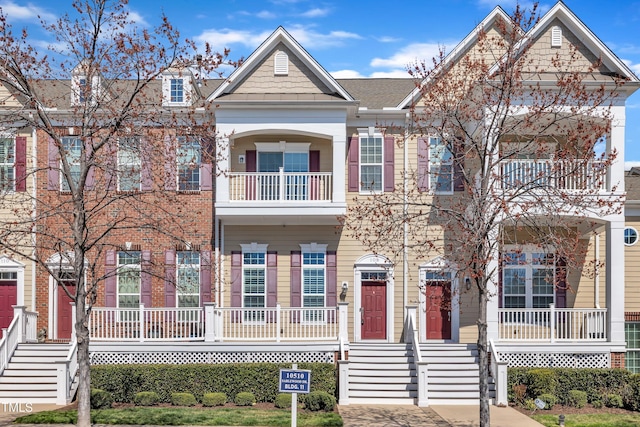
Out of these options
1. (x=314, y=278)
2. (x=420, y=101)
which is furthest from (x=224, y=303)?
(x=420, y=101)

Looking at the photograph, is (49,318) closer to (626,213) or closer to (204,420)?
(204,420)

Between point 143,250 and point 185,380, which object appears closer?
point 185,380

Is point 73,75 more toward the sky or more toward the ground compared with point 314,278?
more toward the sky

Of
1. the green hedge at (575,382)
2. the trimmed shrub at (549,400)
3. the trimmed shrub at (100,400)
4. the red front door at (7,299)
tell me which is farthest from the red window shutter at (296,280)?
the red front door at (7,299)

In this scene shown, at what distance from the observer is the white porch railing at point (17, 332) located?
2023 cm

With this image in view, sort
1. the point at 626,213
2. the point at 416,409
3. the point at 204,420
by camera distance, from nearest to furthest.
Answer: the point at 204,420, the point at 416,409, the point at 626,213

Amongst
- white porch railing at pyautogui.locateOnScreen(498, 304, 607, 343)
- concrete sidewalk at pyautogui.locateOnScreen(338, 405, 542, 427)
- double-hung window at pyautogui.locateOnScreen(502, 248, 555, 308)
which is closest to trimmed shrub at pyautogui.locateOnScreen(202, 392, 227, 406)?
concrete sidewalk at pyautogui.locateOnScreen(338, 405, 542, 427)

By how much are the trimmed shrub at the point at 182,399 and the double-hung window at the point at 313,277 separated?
5019 mm

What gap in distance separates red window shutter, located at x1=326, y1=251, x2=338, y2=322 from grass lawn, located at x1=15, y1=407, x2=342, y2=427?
5.21 m

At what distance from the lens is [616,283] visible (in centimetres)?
2114

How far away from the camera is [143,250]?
23281mm

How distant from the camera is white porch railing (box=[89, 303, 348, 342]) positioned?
2120 cm

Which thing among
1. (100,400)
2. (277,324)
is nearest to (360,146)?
(277,324)

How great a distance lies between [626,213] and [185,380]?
1468 centimetres
